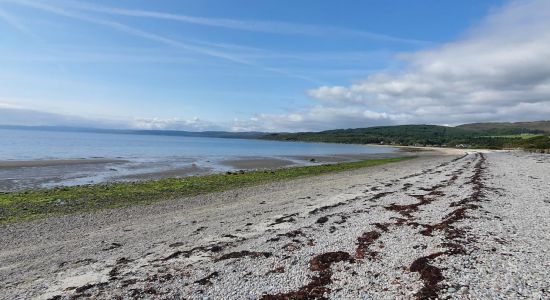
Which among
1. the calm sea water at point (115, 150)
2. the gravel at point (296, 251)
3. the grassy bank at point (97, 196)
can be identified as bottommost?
the calm sea water at point (115, 150)

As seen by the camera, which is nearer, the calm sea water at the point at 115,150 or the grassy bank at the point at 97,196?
the grassy bank at the point at 97,196

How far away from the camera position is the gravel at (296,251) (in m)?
8.46

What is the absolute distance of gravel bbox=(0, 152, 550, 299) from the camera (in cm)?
846

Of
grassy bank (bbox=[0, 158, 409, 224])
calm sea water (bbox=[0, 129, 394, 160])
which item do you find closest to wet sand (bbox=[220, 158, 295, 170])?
calm sea water (bbox=[0, 129, 394, 160])

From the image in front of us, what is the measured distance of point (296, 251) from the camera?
1127 cm

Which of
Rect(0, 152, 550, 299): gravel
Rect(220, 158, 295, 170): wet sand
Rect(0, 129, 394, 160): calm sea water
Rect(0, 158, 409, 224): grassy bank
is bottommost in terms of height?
Rect(0, 129, 394, 160): calm sea water

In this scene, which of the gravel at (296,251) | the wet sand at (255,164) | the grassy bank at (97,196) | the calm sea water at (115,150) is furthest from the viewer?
the calm sea water at (115,150)

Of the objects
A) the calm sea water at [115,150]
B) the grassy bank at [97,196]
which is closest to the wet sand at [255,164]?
the calm sea water at [115,150]

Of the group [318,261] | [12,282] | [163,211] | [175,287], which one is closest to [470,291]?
Result: [318,261]

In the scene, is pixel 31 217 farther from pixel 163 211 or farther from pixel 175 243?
pixel 175 243

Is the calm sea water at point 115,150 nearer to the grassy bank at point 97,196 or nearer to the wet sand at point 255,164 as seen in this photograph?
the wet sand at point 255,164

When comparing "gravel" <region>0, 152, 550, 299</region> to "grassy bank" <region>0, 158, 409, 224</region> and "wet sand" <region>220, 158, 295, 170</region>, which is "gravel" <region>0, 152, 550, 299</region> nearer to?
"grassy bank" <region>0, 158, 409, 224</region>

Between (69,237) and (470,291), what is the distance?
1440 centimetres

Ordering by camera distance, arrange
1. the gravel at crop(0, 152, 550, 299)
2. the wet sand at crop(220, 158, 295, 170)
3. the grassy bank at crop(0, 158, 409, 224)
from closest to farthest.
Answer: the gravel at crop(0, 152, 550, 299) < the grassy bank at crop(0, 158, 409, 224) < the wet sand at crop(220, 158, 295, 170)
